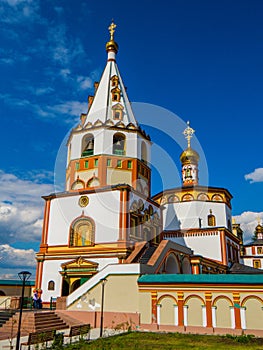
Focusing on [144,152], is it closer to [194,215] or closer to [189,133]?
[194,215]

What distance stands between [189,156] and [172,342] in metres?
26.5

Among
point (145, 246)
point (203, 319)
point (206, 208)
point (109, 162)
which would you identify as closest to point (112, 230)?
point (145, 246)

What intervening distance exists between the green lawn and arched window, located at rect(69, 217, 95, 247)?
29.1 ft

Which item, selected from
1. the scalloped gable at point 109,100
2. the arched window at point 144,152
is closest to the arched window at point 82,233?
the arched window at point 144,152

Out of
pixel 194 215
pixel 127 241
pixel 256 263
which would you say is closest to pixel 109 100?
pixel 127 241

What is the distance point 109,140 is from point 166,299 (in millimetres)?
12164

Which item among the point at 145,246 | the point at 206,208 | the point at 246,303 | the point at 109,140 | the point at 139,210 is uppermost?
the point at 109,140

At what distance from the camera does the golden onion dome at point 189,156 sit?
36.4 m

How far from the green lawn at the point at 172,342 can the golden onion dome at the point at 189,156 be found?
81.3 feet

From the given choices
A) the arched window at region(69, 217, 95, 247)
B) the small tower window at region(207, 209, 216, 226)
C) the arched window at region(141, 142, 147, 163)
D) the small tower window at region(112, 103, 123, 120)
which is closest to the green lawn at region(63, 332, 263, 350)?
the arched window at region(69, 217, 95, 247)

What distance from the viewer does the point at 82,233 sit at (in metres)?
22.0

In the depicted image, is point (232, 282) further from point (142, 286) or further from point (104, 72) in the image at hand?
point (104, 72)

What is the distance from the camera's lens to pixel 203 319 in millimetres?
14164

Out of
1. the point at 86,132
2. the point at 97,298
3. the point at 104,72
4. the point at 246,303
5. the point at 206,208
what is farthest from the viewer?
the point at 206,208
